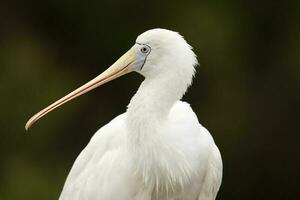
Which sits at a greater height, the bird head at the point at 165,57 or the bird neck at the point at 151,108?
the bird head at the point at 165,57

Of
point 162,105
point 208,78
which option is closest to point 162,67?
point 162,105

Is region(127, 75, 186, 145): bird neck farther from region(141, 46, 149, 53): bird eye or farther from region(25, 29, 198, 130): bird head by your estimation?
region(141, 46, 149, 53): bird eye

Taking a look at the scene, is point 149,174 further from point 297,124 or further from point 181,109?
point 297,124

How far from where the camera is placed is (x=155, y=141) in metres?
4.89

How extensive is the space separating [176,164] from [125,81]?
4.31m

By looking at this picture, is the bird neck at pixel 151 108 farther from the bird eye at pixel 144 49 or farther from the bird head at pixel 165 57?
the bird eye at pixel 144 49

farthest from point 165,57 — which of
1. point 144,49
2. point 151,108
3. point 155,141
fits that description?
point 155,141

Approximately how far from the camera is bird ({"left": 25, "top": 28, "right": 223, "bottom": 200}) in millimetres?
4887

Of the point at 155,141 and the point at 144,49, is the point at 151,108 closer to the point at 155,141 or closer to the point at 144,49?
the point at 155,141

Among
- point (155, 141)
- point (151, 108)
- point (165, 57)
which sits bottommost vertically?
point (155, 141)

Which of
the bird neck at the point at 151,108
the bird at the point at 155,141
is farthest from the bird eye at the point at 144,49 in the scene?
the bird neck at the point at 151,108

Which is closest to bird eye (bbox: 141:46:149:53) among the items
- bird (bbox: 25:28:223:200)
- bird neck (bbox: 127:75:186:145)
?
bird (bbox: 25:28:223:200)

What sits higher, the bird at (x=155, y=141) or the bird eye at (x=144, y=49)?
the bird eye at (x=144, y=49)

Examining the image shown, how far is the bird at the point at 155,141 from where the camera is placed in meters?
4.89
